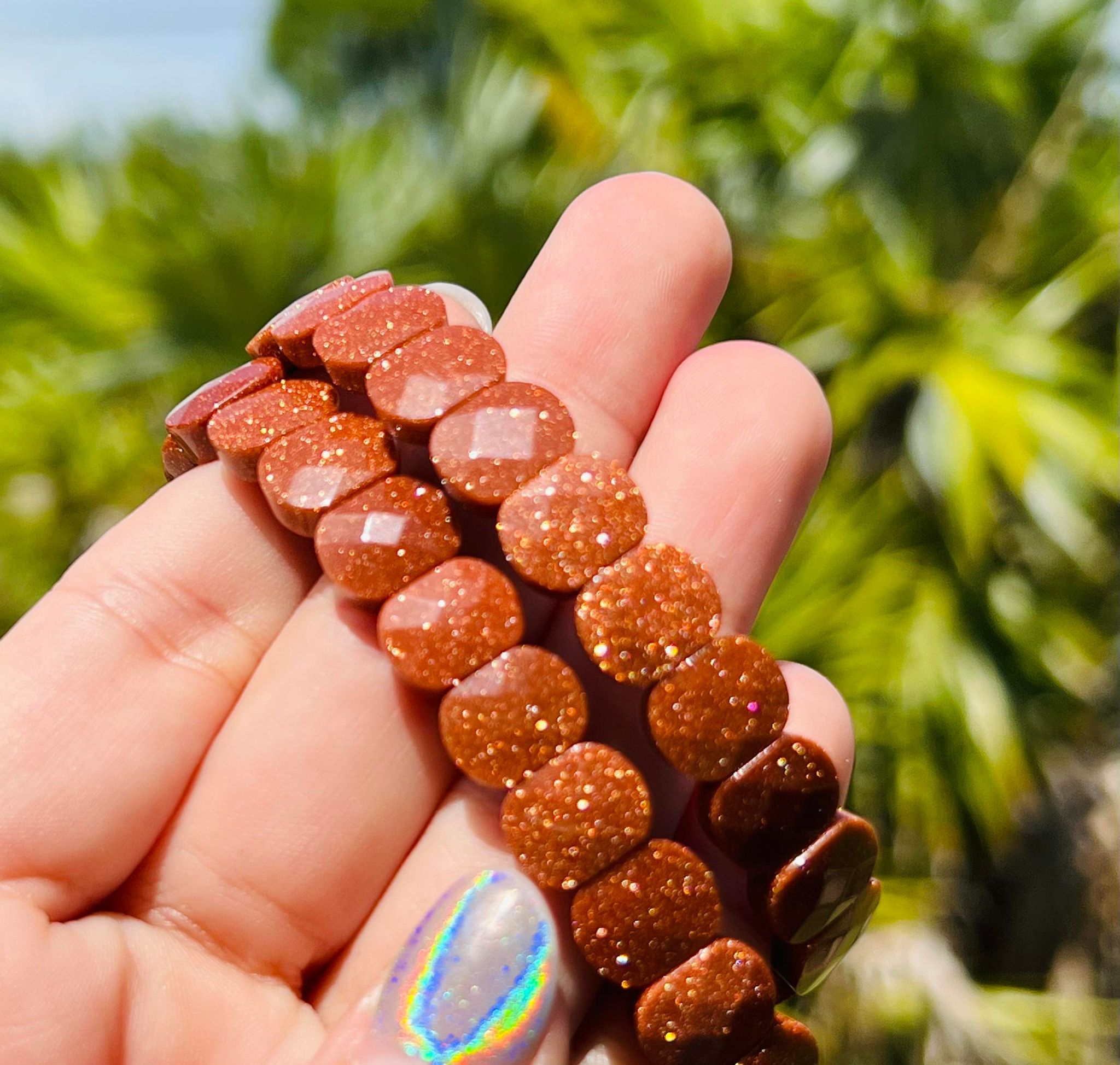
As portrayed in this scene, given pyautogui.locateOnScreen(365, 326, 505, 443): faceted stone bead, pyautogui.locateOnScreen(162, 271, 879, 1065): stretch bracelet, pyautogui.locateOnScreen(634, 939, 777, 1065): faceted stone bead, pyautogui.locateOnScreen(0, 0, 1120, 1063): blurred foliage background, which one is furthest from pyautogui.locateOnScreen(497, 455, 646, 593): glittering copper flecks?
pyautogui.locateOnScreen(0, 0, 1120, 1063): blurred foliage background

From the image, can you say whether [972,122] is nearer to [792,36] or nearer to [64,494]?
[792,36]

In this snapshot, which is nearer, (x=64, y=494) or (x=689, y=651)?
(x=689, y=651)

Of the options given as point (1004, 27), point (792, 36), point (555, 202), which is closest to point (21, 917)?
point (555, 202)

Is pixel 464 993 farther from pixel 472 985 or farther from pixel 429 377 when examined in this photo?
pixel 429 377

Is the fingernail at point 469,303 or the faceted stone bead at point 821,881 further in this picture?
the fingernail at point 469,303

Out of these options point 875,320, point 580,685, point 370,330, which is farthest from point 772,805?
point 875,320

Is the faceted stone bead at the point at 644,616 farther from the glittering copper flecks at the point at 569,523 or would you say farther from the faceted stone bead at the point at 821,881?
the faceted stone bead at the point at 821,881

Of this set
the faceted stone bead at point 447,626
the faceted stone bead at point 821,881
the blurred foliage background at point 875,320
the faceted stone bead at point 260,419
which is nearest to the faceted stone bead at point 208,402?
the faceted stone bead at point 260,419
